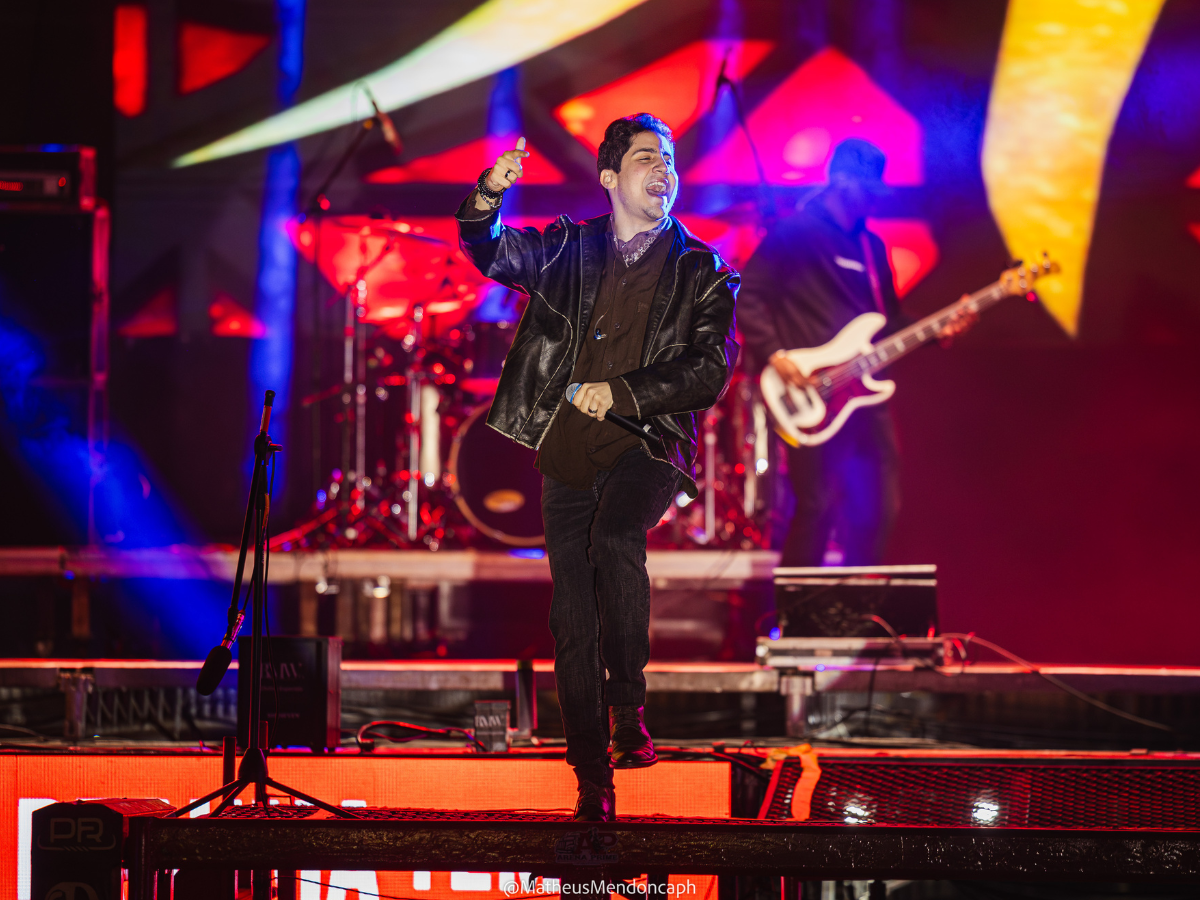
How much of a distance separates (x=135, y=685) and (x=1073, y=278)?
569cm

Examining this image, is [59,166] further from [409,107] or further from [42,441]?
[409,107]

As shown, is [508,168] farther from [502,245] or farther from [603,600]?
[603,600]

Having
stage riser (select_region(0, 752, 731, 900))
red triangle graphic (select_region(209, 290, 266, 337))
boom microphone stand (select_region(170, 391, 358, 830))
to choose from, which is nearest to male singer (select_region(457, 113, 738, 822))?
stage riser (select_region(0, 752, 731, 900))

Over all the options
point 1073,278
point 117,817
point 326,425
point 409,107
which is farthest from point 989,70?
point 117,817

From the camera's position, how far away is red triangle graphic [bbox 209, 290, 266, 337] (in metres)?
7.24

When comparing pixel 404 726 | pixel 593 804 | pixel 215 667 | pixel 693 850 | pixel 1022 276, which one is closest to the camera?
pixel 693 850

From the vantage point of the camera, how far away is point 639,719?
2.71 m

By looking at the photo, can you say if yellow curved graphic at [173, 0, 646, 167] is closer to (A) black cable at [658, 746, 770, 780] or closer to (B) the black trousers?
(B) the black trousers

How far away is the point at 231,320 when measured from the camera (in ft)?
23.8

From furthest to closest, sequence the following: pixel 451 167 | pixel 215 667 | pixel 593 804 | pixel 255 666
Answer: pixel 451 167
pixel 255 666
pixel 215 667
pixel 593 804

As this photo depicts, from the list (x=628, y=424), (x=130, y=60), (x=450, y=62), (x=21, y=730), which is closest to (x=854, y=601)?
(x=628, y=424)

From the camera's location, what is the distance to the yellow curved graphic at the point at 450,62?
7078 mm

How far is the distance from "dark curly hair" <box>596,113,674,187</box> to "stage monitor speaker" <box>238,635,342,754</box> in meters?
1.78

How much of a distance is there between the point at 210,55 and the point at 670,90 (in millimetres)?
3024
